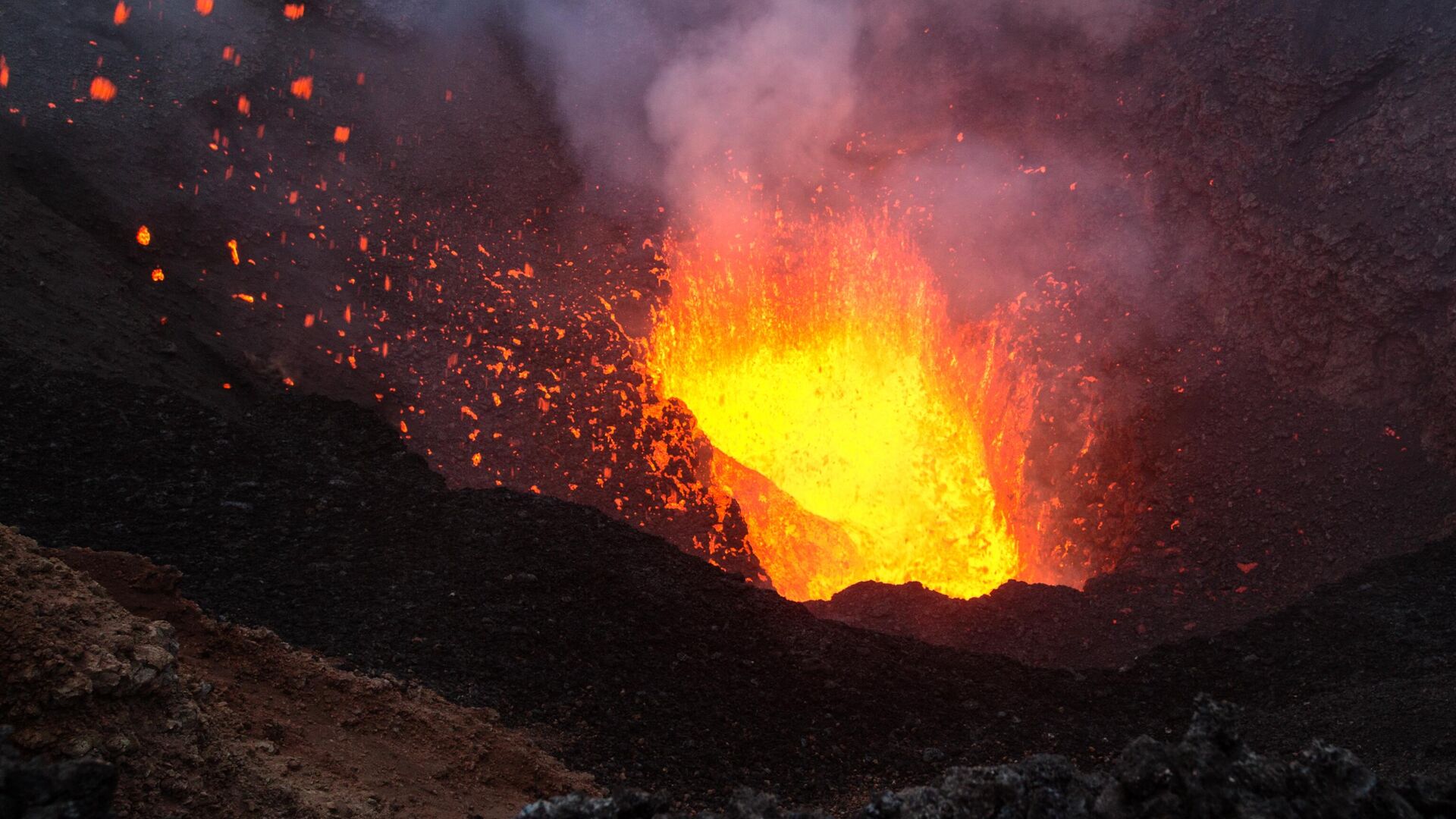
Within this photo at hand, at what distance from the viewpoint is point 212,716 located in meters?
4.20

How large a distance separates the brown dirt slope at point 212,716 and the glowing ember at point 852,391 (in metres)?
5.41

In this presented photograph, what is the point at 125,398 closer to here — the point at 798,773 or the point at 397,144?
the point at 397,144

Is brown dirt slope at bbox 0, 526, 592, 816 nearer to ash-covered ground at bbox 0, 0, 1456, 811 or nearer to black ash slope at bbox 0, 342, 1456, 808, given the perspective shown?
ash-covered ground at bbox 0, 0, 1456, 811

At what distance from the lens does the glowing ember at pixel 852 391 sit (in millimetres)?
10656

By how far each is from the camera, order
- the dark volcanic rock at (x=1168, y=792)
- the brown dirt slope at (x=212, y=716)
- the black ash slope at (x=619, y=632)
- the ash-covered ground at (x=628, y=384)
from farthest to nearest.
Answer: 1. the ash-covered ground at (x=628, y=384)
2. the black ash slope at (x=619, y=632)
3. the brown dirt slope at (x=212, y=716)
4. the dark volcanic rock at (x=1168, y=792)

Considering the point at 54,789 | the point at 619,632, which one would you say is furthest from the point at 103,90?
the point at 54,789

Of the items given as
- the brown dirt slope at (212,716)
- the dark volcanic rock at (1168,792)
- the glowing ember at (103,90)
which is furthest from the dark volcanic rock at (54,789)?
the glowing ember at (103,90)

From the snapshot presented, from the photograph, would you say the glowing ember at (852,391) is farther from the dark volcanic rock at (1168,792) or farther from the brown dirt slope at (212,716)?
the dark volcanic rock at (1168,792)

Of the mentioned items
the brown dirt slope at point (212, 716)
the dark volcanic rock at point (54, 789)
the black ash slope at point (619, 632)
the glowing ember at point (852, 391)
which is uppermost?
the glowing ember at point (852, 391)

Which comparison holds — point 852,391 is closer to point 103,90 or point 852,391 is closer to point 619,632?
point 619,632

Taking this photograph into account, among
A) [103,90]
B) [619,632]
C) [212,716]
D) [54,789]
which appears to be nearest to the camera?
[54,789]

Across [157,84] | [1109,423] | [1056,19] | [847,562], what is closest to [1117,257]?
[1109,423]

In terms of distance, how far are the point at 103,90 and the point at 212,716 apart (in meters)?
8.60

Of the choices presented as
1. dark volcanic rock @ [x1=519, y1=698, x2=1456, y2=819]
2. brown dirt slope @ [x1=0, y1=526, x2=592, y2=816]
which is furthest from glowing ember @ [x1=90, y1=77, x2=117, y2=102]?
dark volcanic rock @ [x1=519, y1=698, x2=1456, y2=819]
